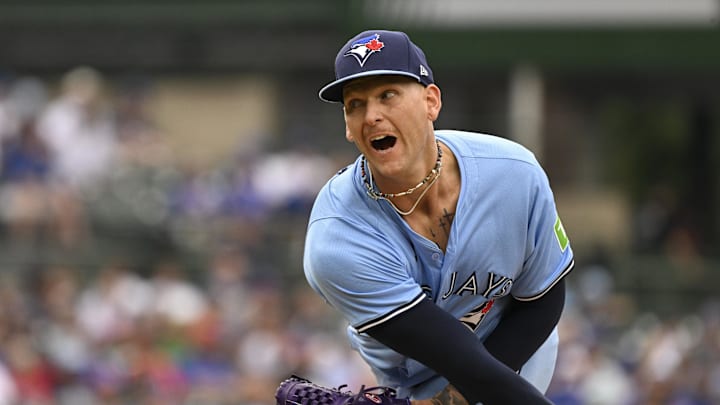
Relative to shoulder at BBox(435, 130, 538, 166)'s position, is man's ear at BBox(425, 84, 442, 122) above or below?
above

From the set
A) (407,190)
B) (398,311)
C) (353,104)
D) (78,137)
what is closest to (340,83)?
(353,104)

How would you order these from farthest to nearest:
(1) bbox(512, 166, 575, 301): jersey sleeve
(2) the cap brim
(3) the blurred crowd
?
(3) the blurred crowd → (1) bbox(512, 166, 575, 301): jersey sleeve → (2) the cap brim

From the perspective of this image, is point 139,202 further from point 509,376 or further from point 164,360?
point 509,376

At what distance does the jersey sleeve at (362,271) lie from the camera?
411cm

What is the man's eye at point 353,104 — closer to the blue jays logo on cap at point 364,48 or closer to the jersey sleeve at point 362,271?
the blue jays logo on cap at point 364,48

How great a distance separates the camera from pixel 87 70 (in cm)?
1691

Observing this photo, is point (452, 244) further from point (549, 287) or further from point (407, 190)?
point (549, 287)

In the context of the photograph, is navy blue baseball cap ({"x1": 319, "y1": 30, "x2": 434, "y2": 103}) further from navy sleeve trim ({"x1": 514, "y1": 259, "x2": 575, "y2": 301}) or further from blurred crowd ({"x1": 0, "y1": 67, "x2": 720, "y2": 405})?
blurred crowd ({"x1": 0, "y1": 67, "x2": 720, "y2": 405})

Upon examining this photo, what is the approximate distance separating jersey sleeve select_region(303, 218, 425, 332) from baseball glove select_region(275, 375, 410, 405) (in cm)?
35

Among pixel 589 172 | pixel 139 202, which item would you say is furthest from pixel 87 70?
pixel 589 172

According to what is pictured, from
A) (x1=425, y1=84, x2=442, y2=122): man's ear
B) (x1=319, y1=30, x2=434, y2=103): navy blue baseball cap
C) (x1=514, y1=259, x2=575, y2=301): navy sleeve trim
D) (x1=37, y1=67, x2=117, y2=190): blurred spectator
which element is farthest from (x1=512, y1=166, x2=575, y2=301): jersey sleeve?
(x1=37, y1=67, x2=117, y2=190): blurred spectator

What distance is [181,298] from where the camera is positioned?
38.5 ft

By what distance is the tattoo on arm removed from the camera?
4363 millimetres

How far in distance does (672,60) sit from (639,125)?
8.09 ft
